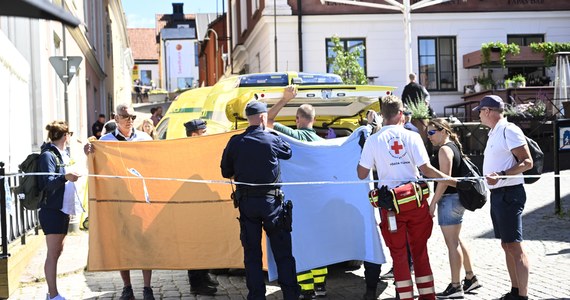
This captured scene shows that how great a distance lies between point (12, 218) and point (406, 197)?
463 cm

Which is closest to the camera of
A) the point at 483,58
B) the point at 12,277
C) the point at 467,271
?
the point at 467,271

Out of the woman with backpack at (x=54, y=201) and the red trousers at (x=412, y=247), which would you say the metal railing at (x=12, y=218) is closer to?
the woman with backpack at (x=54, y=201)

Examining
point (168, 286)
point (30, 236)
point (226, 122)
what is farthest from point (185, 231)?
point (30, 236)

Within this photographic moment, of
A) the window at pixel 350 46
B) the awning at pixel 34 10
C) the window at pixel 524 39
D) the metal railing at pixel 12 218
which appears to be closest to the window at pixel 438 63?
the window at pixel 350 46

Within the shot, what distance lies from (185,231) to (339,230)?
1.46 metres

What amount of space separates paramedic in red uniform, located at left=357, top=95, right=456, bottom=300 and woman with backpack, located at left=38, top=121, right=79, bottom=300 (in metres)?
2.63

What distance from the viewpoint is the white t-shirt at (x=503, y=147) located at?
249 inches

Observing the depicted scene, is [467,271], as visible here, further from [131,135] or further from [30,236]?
[30,236]

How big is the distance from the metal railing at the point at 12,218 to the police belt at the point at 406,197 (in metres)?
3.82

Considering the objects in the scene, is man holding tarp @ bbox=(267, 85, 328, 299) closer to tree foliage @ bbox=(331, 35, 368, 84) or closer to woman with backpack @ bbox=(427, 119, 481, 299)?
woman with backpack @ bbox=(427, 119, 481, 299)

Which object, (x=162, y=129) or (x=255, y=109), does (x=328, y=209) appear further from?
(x=162, y=129)

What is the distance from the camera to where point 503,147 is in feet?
21.0

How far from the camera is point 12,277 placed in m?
7.70

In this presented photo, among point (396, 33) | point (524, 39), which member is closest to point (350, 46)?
point (396, 33)
